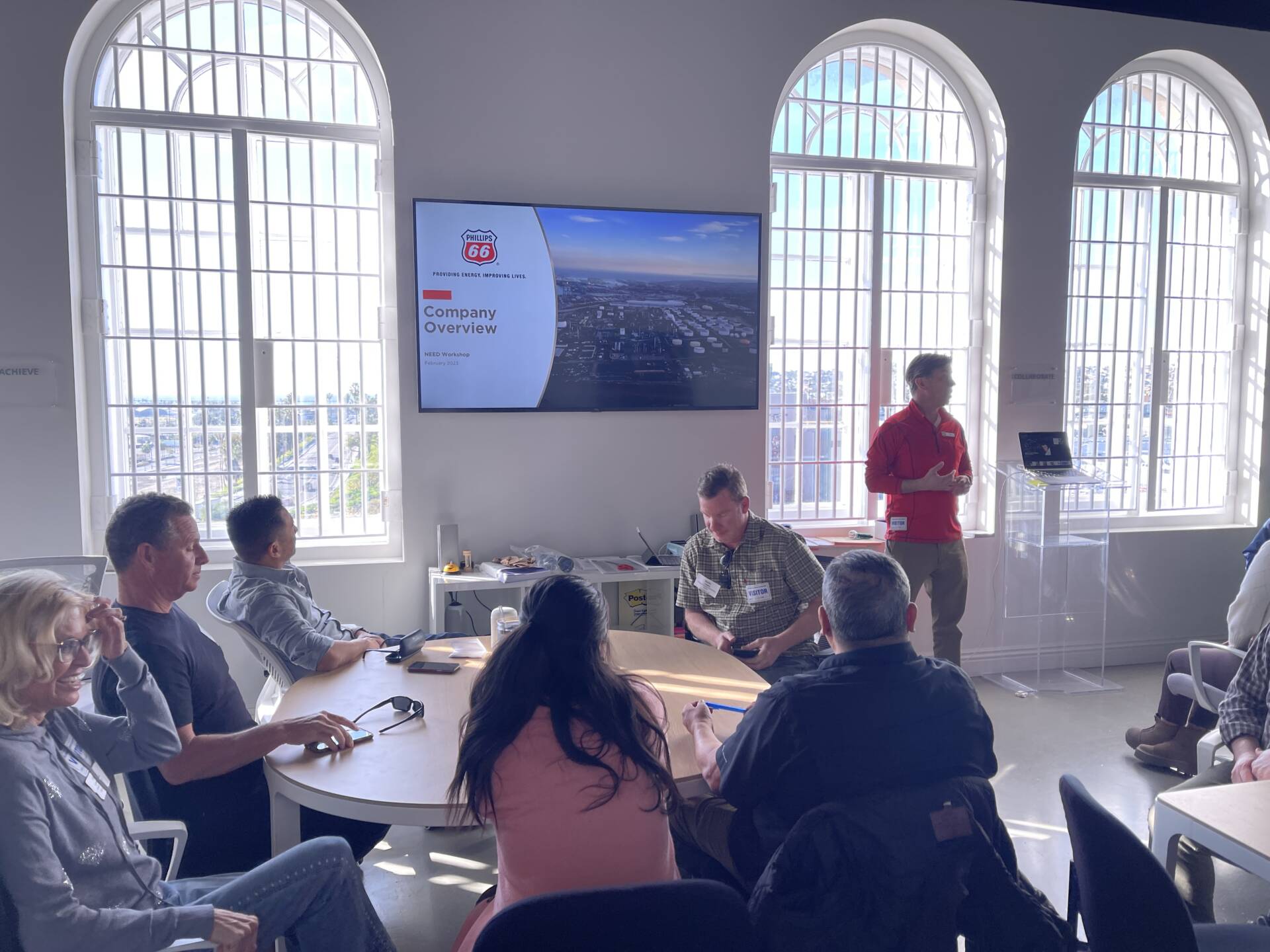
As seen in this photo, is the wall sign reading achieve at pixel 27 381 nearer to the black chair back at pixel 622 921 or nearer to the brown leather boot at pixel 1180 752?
the black chair back at pixel 622 921

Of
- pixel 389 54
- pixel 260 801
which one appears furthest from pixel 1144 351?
pixel 260 801

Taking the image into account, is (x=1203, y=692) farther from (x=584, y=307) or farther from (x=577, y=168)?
(x=577, y=168)

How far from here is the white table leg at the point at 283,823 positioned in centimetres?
209

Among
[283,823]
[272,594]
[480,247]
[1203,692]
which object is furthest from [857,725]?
[480,247]

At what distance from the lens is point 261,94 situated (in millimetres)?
4449

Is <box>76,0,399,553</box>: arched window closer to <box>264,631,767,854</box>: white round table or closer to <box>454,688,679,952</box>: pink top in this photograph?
<box>264,631,767,854</box>: white round table

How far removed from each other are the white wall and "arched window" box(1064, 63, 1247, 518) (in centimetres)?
38

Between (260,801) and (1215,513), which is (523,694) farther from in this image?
(1215,513)

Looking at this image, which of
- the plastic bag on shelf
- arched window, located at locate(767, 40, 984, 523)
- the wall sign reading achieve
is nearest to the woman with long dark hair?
the plastic bag on shelf

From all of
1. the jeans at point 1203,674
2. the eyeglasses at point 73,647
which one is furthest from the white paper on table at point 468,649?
the jeans at point 1203,674

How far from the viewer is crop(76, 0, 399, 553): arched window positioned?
431 cm

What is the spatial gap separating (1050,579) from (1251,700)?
9.13ft

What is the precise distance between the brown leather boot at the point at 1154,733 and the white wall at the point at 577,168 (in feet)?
4.06

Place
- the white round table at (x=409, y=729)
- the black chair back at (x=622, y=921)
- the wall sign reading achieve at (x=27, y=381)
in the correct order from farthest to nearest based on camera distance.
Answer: the wall sign reading achieve at (x=27, y=381)
the white round table at (x=409, y=729)
the black chair back at (x=622, y=921)
